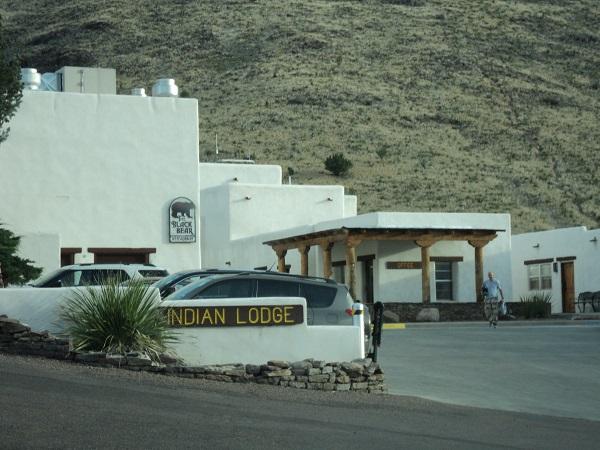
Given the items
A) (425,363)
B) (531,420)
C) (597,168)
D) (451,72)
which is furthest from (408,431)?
(451,72)

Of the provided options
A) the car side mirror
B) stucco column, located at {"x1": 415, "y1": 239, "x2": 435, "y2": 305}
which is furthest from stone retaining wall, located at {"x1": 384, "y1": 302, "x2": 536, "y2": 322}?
the car side mirror

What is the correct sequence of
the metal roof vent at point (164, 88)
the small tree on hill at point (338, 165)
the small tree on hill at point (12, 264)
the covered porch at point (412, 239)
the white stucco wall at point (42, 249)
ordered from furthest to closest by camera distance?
the small tree on hill at point (338, 165)
the covered porch at point (412, 239)
the metal roof vent at point (164, 88)
the white stucco wall at point (42, 249)
the small tree on hill at point (12, 264)

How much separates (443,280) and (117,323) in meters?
29.1

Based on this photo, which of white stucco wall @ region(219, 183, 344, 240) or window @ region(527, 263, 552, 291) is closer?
window @ region(527, 263, 552, 291)

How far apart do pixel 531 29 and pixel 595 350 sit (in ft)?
287

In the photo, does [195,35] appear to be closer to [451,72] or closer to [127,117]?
[451,72]

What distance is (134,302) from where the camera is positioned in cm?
1716

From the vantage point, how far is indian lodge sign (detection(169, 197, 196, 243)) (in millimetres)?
35969

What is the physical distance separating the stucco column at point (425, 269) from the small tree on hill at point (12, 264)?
593 inches

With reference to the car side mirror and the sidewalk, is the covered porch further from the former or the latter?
the car side mirror

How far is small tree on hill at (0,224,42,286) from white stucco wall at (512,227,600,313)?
22651 millimetres

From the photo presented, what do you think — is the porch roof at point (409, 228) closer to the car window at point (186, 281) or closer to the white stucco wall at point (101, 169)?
the white stucco wall at point (101, 169)

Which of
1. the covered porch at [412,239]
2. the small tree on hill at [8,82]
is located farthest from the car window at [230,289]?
Answer: the covered porch at [412,239]

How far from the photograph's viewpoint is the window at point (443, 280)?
45094 mm
